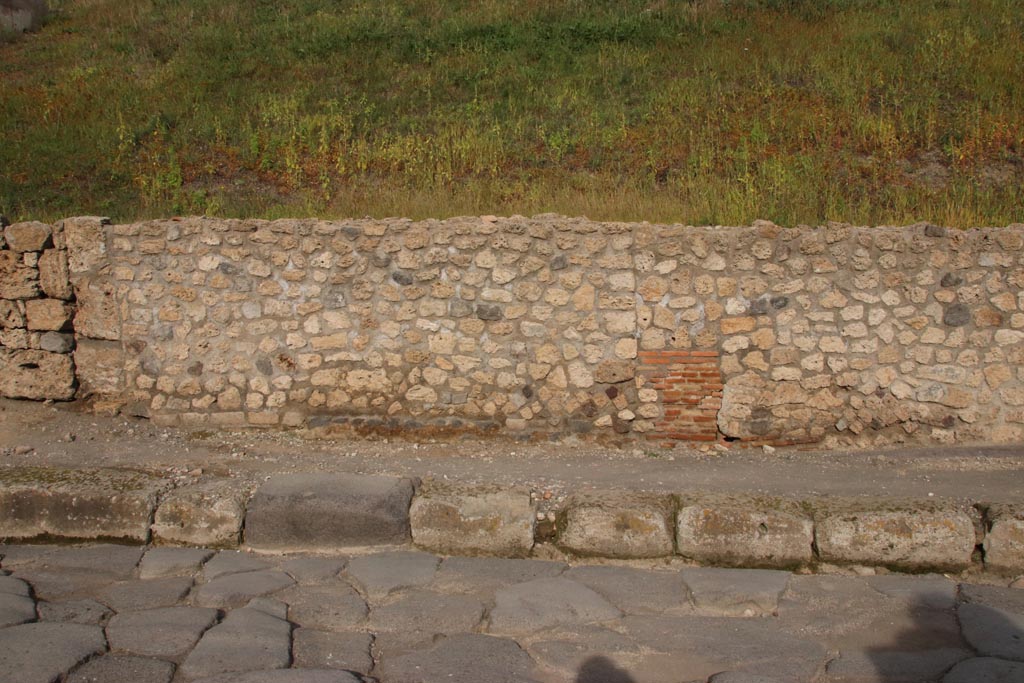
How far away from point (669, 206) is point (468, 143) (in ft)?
9.55

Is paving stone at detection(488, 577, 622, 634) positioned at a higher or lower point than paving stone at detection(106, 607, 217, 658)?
lower

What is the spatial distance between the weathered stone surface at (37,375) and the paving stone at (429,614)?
4308mm

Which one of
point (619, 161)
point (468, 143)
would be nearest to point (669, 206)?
point (619, 161)

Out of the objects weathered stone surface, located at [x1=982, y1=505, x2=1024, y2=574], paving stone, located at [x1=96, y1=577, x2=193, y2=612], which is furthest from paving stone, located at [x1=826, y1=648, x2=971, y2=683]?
paving stone, located at [x1=96, y1=577, x2=193, y2=612]

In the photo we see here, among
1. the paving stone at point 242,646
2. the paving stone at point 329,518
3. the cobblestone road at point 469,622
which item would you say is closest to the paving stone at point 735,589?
the cobblestone road at point 469,622

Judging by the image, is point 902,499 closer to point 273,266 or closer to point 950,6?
point 273,266

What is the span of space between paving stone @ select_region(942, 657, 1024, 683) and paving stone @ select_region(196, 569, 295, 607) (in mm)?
3053

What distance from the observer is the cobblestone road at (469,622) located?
3842 millimetres

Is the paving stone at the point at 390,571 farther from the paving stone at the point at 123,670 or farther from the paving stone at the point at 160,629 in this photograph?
the paving stone at the point at 123,670

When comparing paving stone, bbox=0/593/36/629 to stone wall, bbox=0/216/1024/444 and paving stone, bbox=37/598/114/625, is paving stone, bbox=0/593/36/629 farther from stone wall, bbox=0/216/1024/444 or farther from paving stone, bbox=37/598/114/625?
stone wall, bbox=0/216/1024/444

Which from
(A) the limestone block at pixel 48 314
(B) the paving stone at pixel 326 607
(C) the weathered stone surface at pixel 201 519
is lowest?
(B) the paving stone at pixel 326 607

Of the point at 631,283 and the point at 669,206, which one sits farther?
the point at 669,206

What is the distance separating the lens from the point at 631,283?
700cm

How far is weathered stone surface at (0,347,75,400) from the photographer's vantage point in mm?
7477
